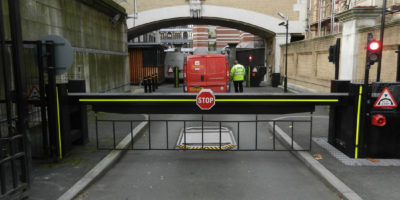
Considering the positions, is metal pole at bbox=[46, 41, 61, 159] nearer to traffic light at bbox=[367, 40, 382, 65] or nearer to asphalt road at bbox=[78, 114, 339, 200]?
asphalt road at bbox=[78, 114, 339, 200]

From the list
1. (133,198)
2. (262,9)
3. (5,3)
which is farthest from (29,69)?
(262,9)

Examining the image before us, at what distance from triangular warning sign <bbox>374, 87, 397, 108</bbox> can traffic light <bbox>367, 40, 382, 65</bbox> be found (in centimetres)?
91

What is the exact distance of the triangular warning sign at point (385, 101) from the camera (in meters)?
6.40

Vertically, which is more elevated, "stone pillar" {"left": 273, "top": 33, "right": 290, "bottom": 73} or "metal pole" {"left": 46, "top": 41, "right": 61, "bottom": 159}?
"stone pillar" {"left": 273, "top": 33, "right": 290, "bottom": 73}

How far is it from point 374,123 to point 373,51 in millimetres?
1670

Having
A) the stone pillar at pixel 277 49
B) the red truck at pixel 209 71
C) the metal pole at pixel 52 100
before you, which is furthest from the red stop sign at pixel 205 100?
the stone pillar at pixel 277 49

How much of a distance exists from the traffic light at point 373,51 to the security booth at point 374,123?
0.70 m

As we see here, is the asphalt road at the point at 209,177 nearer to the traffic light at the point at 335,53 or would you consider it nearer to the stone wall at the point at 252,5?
the traffic light at the point at 335,53

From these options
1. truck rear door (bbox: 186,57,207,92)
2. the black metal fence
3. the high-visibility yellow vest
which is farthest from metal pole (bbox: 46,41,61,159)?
the high-visibility yellow vest

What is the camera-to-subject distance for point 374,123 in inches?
254

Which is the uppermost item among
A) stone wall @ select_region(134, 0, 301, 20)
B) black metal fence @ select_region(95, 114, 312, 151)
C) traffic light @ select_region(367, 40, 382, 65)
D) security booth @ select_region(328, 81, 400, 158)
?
stone wall @ select_region(134, 0, 301, 20)

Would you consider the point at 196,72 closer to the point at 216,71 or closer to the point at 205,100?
the point at 216,71

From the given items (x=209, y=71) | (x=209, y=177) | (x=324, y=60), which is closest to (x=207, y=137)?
(x=209, y=177)

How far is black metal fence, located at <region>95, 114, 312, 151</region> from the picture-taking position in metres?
7.49
